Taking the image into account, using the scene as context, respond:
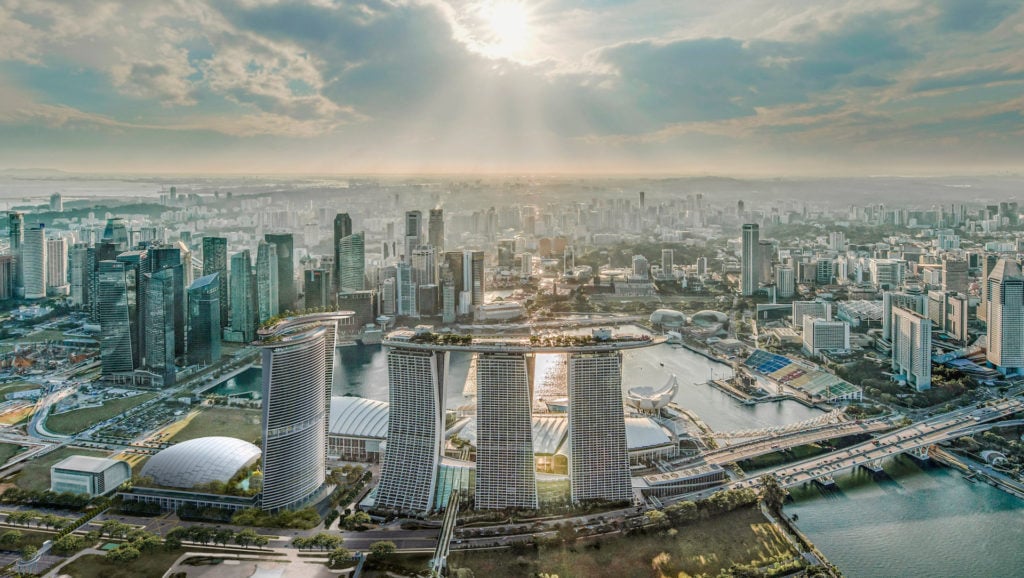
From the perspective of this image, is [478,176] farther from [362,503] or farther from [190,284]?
[362,503]

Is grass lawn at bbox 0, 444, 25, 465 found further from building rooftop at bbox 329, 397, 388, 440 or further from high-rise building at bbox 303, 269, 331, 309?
high-rise building at bbox 303, 269, 331, 309

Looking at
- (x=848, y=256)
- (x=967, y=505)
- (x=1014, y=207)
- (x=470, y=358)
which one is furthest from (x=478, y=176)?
(x=1014, y=207)

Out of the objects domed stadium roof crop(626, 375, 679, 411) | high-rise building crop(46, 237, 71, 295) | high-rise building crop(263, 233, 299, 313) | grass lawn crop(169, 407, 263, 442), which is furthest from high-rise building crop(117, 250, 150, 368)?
domed stadium roof crop(626, 375, 679, 411)

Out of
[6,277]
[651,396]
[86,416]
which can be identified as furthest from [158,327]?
[651,396]

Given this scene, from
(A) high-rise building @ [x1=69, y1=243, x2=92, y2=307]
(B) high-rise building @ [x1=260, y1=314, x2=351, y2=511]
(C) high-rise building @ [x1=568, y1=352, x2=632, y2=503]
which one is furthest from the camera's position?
(A) high-rise building @ [x1=69, y1=243, x2=92, y2=307]

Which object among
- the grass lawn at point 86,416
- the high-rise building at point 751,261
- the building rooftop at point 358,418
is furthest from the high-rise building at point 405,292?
the high-rise building at point 751,261

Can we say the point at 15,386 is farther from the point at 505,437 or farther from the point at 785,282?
the point at 785,282
